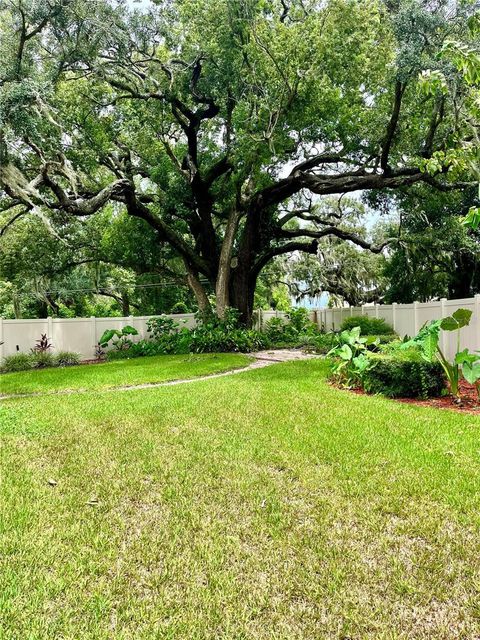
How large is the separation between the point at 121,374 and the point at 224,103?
886 centimetres

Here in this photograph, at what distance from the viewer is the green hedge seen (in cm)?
654

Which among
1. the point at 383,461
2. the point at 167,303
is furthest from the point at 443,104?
the point at 167,303

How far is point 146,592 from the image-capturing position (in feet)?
7.04

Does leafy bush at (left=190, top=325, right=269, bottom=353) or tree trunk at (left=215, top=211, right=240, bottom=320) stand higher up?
tree trunk at (left=215, top=211, right=240, bottom=320)

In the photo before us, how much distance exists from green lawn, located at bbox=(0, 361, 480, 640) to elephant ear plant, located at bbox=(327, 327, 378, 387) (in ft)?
6.62

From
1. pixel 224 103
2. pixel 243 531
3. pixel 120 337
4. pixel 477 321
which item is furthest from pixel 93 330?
pixel 243 531

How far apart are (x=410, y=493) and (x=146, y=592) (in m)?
1.98

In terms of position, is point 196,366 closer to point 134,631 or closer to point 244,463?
point 244,463

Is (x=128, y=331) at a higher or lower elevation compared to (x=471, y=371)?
higher

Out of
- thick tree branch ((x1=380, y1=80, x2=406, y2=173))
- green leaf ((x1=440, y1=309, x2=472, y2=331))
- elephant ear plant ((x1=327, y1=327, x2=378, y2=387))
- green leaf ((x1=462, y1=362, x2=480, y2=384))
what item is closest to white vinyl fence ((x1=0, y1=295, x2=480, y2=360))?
elephant ear plant ((x1=327, y1=327, x2=378, y2=387))

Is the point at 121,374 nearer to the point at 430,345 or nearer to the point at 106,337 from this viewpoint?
the point at 106,337

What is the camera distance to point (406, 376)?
661cm

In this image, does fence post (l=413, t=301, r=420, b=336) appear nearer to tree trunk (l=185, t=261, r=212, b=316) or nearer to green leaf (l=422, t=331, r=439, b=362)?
green leaf (l=422, t=331, r=439, b=362)

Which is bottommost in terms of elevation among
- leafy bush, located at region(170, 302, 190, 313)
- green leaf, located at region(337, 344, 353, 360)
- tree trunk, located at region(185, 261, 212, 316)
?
green leaf, located at region(337, 344, 353, 360)
